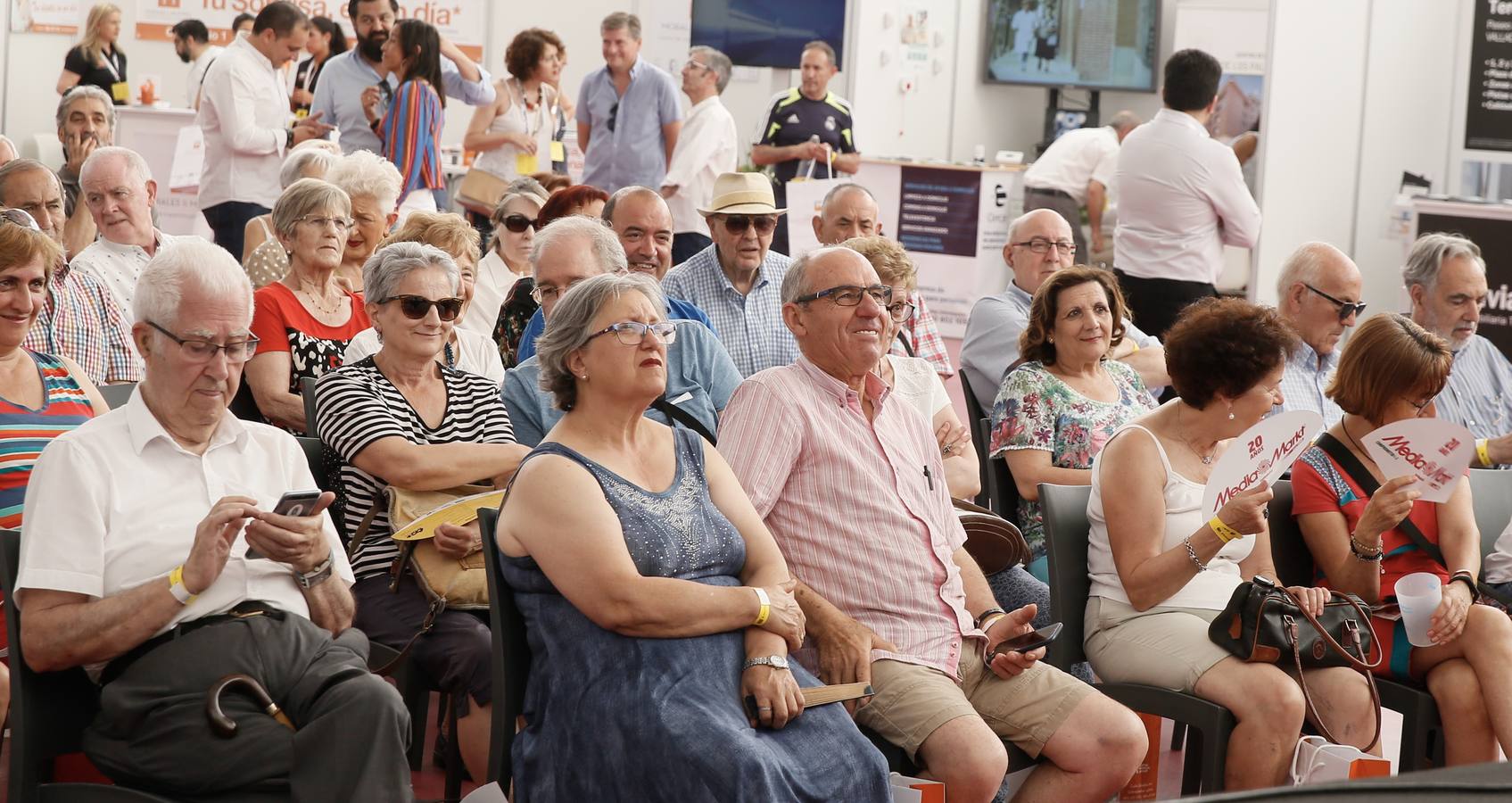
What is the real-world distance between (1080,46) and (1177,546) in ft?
36.6

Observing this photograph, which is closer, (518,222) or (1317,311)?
(1317,311)

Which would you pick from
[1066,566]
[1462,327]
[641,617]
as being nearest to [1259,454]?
[1066,566]

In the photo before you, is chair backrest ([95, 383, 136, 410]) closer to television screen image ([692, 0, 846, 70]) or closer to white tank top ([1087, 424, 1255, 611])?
white tank top ([1087, 424, 1255, 611])

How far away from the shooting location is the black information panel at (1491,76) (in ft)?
31.3

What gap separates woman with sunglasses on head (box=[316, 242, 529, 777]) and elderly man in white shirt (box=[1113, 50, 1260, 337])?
4.09 metres

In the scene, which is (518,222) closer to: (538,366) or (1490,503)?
(538,366)

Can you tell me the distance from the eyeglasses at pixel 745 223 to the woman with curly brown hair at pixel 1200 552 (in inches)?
70.9

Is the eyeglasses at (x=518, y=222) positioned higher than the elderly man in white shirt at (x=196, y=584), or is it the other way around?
the eyeglasses at (x=518, y=222)

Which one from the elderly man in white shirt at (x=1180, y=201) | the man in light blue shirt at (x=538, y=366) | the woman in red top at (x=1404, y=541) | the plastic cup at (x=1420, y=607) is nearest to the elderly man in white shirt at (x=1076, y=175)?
the elderly man in white shirt at (x=1180, y=201)

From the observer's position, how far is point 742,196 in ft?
16.6

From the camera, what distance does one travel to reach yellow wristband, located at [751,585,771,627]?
8.66ft

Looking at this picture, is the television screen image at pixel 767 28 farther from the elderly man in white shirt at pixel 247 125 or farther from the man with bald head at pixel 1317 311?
the man with bald head at pixel 1317 311

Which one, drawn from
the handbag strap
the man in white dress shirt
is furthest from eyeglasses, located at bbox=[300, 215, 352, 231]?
the man in white dress shirt

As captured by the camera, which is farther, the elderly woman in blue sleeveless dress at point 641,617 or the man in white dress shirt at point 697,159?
the man in white dress shirt at point 697,159
